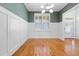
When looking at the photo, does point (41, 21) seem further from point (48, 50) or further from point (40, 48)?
point (48, 50)

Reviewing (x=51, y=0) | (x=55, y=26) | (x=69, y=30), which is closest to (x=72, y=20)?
(x=69, y=30)

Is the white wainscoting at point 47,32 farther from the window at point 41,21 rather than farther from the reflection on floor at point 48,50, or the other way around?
the reflection on floor at point 48,50

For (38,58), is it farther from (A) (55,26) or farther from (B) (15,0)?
(A) (55,26)

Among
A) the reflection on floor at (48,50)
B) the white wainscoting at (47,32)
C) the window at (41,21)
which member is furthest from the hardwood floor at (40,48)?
the window at (41,21)

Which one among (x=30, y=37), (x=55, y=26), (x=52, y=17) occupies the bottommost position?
(x=30, y=37)

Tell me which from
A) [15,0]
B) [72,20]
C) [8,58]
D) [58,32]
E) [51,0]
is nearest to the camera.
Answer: [8,58]

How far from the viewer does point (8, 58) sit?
163cm

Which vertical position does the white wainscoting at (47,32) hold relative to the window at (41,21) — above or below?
below

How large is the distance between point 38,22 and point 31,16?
921 millimetres

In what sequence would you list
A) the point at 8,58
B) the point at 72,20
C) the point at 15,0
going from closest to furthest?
the point at 8,58 < the point at 15,0 < the point at 72,20

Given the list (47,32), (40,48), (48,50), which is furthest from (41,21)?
(48,50)

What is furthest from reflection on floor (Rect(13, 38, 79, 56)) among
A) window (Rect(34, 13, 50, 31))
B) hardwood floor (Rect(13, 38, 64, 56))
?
window (Rect(34, 13, 50, 31))

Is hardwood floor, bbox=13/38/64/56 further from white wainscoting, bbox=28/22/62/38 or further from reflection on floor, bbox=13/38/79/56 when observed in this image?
white wainscoting, bbox=28/22/62/38

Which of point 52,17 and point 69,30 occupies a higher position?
point 52,17
